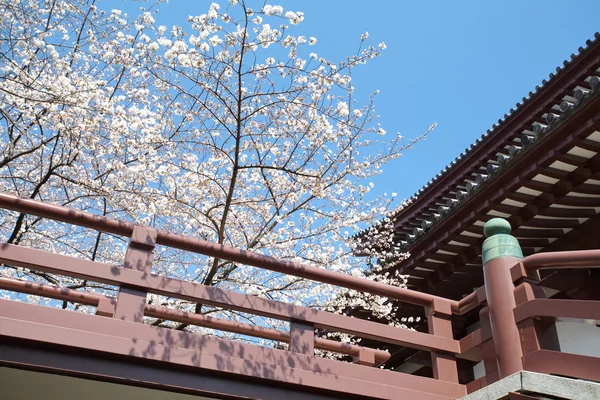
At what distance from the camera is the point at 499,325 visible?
14.9ft

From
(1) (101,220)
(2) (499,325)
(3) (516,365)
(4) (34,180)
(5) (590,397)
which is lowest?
(5) (590,397)

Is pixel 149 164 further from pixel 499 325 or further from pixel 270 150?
pixel 499 325

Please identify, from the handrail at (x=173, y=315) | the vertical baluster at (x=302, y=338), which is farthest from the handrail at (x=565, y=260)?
the handrail at (x=173, y=315)

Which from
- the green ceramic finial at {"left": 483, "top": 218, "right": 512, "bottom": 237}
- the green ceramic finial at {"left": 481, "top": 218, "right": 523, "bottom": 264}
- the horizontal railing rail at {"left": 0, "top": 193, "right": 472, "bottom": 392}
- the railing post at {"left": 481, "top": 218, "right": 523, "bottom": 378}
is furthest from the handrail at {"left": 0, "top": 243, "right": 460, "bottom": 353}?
the green ceramic finial at {"left": 483, "top": 218, "right": 512, "bottom": 237}

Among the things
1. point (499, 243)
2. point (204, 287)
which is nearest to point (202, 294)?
point (204, 287)

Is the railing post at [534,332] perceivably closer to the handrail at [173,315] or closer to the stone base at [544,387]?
the stone base at [544,387]

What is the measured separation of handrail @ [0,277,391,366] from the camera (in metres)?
5.60

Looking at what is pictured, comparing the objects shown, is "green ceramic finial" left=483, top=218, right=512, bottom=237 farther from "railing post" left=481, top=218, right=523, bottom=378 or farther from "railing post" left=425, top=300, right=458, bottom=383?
"railing post" left=425, top=300, right=458, bottom=383

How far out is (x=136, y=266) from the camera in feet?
15.3

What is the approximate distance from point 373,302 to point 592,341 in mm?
2927

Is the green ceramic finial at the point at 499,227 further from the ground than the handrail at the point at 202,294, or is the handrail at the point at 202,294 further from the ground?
the green ceramic finial at the point at 499,227

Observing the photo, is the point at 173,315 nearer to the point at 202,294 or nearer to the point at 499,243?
the point at 202,294

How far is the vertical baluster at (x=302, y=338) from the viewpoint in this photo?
4859 mm

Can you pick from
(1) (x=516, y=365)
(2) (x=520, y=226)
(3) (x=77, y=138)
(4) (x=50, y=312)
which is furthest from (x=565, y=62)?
(4) (x=50, y=312)
